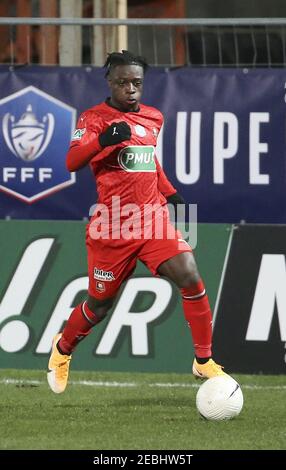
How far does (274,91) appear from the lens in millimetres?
11289

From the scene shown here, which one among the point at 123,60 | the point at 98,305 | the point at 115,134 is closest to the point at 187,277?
the point at 98,305

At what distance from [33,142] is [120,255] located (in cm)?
250

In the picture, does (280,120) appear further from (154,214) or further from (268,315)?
(154,214)

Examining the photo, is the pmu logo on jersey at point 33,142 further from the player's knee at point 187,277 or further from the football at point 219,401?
the football at point 219,401

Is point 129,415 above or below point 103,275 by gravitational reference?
below

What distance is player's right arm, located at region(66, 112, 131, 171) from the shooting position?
8.66 m

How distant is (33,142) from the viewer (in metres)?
11.3

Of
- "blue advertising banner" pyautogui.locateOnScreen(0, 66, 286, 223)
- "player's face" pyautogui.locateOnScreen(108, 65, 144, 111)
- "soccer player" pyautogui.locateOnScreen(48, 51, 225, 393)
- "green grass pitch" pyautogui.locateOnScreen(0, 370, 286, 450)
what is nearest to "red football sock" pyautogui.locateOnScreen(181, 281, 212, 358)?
"soccer player" pyautogui.locateOnScreen(48, 51, 225, 393)

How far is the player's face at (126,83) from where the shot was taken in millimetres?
9047

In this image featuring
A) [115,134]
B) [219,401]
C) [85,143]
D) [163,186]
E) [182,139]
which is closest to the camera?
[219,401]

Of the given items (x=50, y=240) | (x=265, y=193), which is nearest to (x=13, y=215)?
(x=50, y=240)

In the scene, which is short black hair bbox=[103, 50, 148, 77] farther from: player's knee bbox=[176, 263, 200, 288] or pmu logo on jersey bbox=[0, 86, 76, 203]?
pmu logo on jersey bbox=[0, 86, 76, 203]

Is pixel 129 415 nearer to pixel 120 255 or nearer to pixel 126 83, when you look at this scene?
pixel 120 255

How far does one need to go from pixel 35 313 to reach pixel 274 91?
264 centimetres
